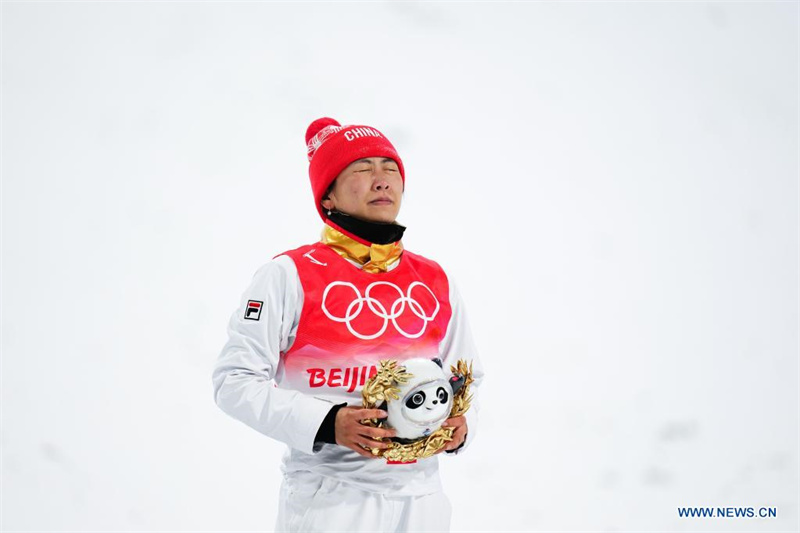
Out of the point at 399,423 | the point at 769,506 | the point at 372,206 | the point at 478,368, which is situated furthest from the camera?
the point at 769,506

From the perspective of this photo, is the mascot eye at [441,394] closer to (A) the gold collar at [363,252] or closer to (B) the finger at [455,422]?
(B) the finger at [455,422]

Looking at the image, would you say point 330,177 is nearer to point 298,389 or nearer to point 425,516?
point 298,389

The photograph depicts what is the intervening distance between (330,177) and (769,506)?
285cm

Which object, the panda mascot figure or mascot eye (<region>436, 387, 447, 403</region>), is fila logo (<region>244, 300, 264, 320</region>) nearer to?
the panda mascot figure

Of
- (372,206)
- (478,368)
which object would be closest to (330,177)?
(372,206)

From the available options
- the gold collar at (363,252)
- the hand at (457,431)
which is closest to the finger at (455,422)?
the hand at (457,431)

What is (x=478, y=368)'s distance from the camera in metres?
2.30

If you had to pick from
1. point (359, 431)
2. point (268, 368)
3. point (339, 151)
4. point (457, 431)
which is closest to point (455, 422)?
point (457, 431)

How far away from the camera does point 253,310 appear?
6.53 ft

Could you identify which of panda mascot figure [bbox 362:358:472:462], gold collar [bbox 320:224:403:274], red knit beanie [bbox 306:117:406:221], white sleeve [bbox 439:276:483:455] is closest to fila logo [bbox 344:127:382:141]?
red knit beanie [bbox 306:117:406:221]

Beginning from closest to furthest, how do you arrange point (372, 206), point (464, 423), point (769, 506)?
point (464, 423), point (372, 206), point (769, 506)

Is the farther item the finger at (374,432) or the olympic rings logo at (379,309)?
the olympic rings logo at (379,309)

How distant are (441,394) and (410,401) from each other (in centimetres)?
8

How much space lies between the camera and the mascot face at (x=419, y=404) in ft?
5.87
